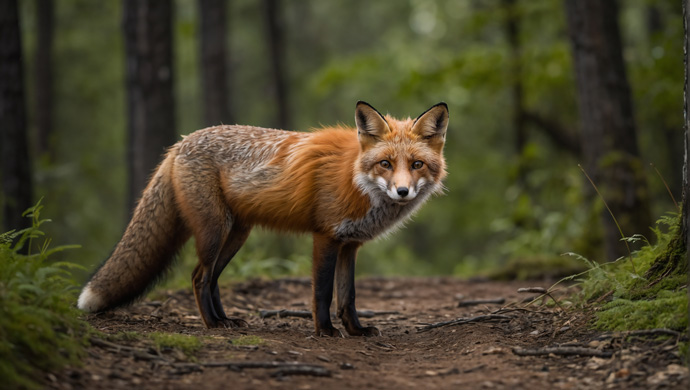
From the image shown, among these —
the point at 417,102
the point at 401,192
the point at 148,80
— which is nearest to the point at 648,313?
the point at 401,192

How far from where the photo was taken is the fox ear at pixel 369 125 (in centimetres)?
543

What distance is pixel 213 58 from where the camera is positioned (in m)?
13.6

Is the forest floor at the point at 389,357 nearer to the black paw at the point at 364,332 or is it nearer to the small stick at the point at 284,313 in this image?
the black paw at the point at 364,332

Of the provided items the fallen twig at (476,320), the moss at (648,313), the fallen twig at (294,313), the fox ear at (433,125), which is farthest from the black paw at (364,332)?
the moss at (648,313)

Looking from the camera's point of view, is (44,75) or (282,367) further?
(44,75)

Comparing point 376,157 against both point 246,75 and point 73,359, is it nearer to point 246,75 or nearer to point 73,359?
point 73,359

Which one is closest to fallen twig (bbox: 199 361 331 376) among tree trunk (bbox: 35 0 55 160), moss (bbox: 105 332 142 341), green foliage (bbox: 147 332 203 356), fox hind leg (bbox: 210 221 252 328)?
green foliage (bbox: 147 332 203 356)

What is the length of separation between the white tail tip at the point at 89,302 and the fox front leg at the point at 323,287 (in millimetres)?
1860

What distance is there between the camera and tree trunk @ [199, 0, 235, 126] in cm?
1356

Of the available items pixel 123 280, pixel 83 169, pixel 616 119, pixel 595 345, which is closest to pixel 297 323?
pixel 123 280

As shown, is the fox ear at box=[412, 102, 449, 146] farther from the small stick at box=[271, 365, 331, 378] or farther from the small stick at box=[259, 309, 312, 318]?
the small stick at box=[271, 365, 331, 378]

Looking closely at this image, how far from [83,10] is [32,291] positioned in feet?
66.4

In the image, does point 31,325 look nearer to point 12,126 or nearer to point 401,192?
point 401,192

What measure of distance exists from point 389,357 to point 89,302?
8.60 ft
